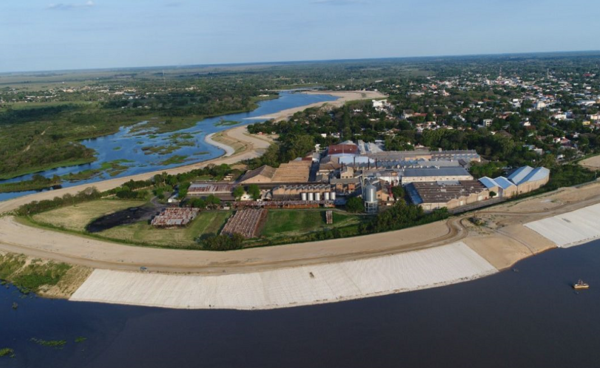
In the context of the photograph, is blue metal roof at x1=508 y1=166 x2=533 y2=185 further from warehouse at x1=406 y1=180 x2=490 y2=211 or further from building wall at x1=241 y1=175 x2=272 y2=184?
building wall at x1=241 y1=175 x2=272 y2=184

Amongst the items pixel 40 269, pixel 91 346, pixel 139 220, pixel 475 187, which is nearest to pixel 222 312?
pixel 91 346

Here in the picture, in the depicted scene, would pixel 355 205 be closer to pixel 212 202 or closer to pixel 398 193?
pixel 398 193

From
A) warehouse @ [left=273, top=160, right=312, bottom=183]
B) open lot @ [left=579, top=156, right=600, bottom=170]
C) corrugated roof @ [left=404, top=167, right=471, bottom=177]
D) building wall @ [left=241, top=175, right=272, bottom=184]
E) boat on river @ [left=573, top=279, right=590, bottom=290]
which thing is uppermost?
corrugated roof @ [left=404, top=167, right=471, bottom=177]

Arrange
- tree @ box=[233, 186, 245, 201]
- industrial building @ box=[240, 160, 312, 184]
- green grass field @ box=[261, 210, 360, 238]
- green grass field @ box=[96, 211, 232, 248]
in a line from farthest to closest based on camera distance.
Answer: industrial building @ box=[240, 160, 312, 184] → tree @ box=[233, 186, 245, 201] → green grass field @ box=[261, 210, 360, 238] → green grass field @ box=[96, 211, 232, 248]

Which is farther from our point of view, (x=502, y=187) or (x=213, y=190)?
(x=213, y=190)

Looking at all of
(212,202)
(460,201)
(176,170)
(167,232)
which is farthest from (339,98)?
(167,232)

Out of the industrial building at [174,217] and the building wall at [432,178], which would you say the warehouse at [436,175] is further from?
the industrial building at [174,217]

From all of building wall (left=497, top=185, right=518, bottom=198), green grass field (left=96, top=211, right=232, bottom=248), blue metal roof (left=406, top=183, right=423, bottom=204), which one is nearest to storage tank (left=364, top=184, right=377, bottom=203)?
blue metal roof (left=406, top=183, right=423, bottom=204)
